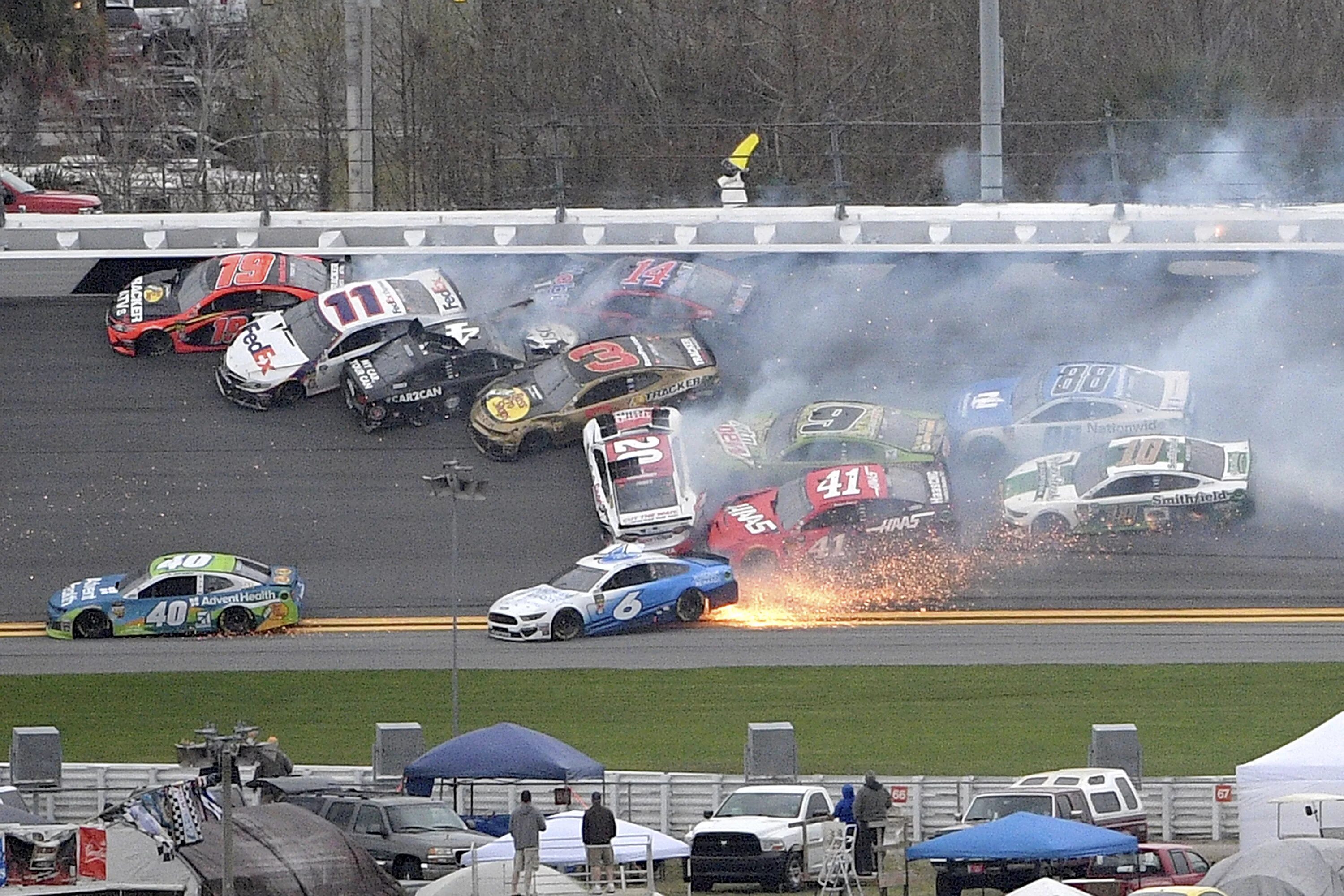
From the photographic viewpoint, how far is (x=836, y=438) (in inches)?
1282

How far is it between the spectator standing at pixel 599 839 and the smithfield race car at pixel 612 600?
11.6m

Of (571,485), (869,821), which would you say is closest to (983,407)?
(571,485)

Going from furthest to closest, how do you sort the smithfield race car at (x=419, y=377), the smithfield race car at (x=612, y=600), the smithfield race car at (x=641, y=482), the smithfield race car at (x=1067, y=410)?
the smithfield race car at (x=419, y=377) → the smithfield race car at (x=1067, y=410) → the smithfield race car at (x=641, y=482) → the smithfield race car at (x=612, y=600)

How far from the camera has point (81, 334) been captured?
116 feet

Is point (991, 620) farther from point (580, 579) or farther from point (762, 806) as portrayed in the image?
point (762, 806)

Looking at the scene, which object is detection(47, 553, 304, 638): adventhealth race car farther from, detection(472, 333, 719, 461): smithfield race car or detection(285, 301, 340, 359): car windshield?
detection(285, 301, 340, 359): car windshield

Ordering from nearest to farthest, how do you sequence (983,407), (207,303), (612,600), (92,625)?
(612,600) → (92,625) → (983,407) → (207,303)

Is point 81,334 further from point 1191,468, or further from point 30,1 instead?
point 1191,468

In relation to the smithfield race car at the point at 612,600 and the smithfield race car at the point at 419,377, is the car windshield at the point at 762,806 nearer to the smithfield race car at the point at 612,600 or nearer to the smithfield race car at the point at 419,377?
the smithfield race car at the point at 612,600

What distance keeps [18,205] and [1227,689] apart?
24956 mm

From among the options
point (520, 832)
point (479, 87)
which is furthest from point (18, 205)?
point (520, 832)

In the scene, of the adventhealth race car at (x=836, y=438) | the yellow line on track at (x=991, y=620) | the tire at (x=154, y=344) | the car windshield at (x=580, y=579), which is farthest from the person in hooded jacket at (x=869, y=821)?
the tire at (x=154, y=344)

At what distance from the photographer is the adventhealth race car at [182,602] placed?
30.3 metres

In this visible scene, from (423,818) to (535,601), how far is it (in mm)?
10246
